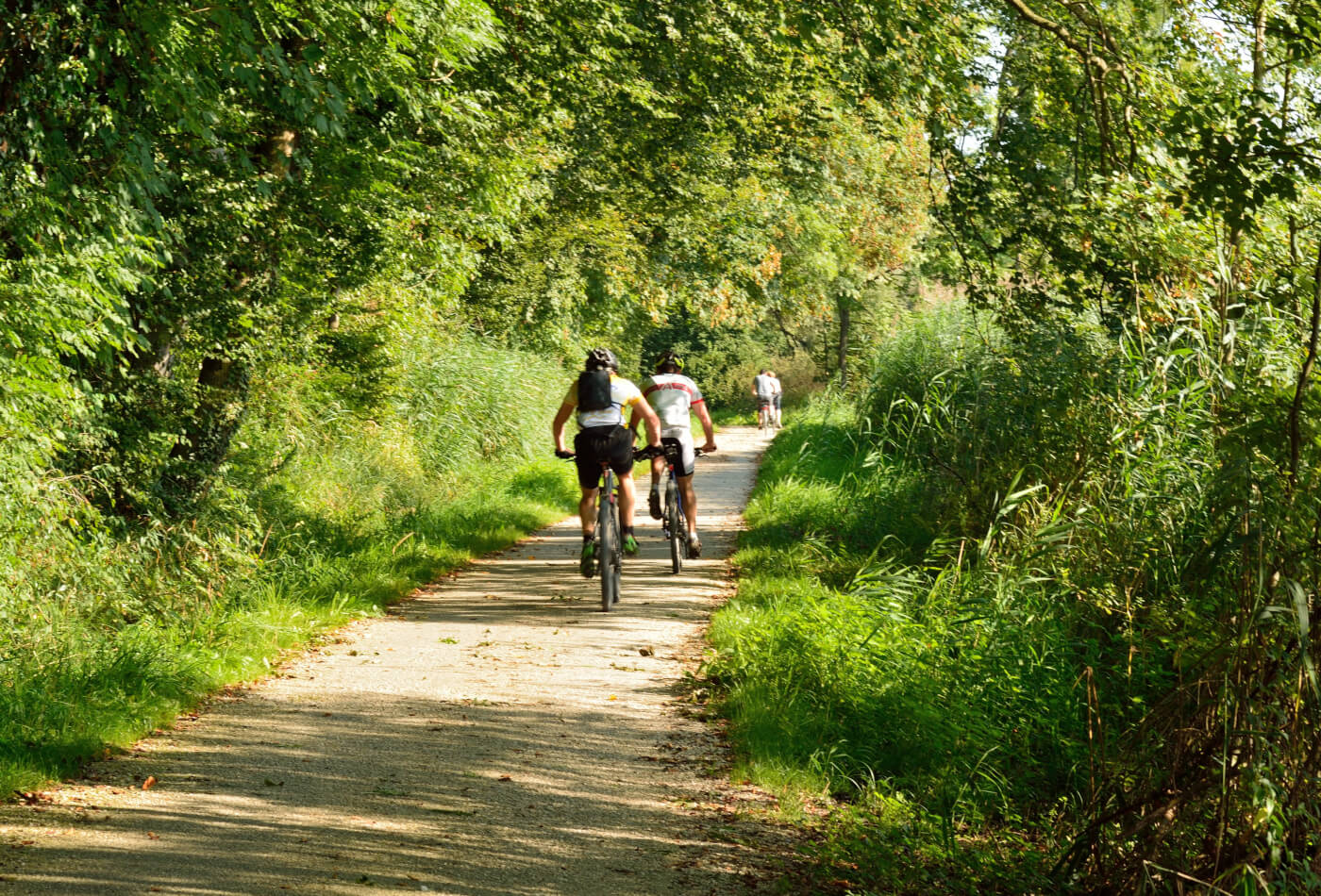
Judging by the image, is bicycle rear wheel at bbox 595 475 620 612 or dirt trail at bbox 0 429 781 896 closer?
dirt trail at bbox 0 429 781 896

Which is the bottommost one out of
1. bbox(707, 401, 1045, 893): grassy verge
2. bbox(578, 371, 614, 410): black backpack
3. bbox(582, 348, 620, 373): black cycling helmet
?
bbox(707, 401, 1045, 893): grassy verge

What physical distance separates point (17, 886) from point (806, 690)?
405 centimetres

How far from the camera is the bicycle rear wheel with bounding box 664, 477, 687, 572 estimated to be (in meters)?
12.2

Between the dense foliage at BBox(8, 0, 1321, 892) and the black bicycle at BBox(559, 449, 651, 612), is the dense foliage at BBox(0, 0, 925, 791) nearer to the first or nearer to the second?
the dense foliage at BBox(8, 0, 1321, 892)

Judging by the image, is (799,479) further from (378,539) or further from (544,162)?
(378,539)

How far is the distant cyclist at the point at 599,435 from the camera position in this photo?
34.0ft

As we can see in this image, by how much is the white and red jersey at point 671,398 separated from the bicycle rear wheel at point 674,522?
637mm

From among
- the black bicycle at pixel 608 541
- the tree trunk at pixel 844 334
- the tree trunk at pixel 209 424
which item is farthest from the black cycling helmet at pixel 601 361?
the tree trunk at pixel 844 334

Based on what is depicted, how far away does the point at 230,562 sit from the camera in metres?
9.65

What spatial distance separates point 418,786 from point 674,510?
6772mm

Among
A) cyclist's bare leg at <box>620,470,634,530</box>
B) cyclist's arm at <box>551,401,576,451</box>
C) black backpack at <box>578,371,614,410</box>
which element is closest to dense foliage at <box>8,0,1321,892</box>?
cyclist's bare leg at <box>620,470,634,530</box>

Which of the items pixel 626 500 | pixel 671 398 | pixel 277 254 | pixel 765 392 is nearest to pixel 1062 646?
pixel 626 500

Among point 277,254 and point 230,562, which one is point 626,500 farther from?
point 277,254

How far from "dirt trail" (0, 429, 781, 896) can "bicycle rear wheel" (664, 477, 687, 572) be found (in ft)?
9.26
